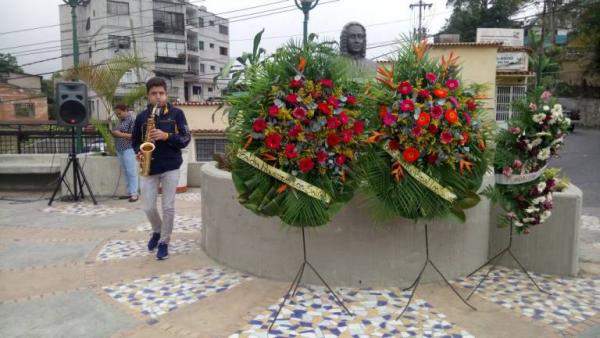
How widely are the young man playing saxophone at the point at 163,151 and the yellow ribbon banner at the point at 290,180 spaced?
1499 millimetres

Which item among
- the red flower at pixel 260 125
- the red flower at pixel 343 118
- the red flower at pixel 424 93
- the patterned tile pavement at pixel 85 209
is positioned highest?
the red flower at pixel 424 93

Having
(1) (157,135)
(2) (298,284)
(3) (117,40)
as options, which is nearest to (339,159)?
(2) (298,284)

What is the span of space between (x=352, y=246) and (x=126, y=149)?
514 cm

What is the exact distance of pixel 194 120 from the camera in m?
16.6

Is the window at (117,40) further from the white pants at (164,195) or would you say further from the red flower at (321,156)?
the red flower at (321,156)

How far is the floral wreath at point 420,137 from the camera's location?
3283 millimetres

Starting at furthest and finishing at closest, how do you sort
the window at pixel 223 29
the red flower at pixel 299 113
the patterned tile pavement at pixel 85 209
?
the window at pixel 223 29 → the patterned tile pavement at pixel 85 209 → the red flower at pixel 299 113

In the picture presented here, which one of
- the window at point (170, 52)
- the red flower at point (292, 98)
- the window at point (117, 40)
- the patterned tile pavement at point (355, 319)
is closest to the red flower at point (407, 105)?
the red flower at point (292, 98)

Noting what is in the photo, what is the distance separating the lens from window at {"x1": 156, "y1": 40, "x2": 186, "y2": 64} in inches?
1586

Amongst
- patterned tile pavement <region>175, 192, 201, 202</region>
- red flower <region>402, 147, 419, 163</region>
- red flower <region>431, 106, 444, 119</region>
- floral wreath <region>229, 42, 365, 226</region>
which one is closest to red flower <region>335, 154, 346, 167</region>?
floral wreath <region>229, 42, 365, 226</region>

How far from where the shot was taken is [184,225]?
6121 mm

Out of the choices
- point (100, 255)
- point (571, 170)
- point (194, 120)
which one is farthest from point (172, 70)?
point (100, 255)

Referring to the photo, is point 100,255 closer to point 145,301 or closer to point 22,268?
point 22,268

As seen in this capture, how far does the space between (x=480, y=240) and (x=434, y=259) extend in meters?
0.62
